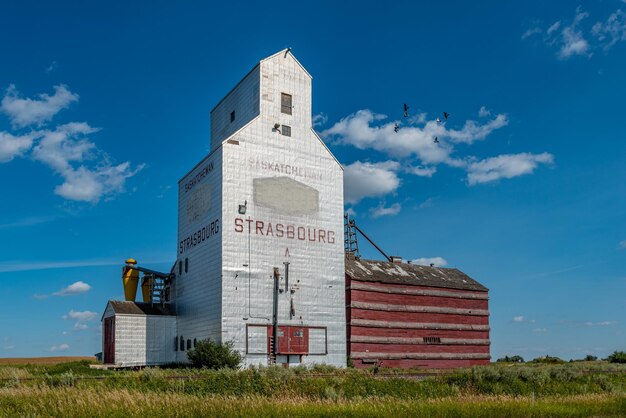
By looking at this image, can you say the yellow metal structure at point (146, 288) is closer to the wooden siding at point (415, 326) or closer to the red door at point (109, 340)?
the red door at point (109, 340)

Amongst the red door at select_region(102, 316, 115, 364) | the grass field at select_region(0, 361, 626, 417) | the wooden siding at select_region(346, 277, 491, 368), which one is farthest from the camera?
the wooden siding at select_region(346, 277, 491, 368)

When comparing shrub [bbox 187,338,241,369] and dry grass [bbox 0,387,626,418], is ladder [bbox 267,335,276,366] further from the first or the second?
dry grass [bbox 0,387,626,418]

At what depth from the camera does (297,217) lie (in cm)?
3903

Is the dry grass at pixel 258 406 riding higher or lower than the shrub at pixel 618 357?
higher

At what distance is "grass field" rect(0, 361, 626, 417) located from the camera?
17234 mm

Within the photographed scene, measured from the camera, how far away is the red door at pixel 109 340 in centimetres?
3906

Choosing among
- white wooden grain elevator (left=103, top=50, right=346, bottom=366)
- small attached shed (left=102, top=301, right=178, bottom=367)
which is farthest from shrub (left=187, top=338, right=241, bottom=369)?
small attached shed (left=102, top=301, right=178, bottom=367)

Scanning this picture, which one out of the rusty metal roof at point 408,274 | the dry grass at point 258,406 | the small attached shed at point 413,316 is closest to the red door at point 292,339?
the small attached shed at point 413,316

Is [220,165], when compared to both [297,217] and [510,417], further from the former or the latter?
[510,417]

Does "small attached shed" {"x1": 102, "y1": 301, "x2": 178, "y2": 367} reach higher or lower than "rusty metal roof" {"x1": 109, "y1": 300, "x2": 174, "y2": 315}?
lower

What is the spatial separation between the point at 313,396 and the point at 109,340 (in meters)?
23.1

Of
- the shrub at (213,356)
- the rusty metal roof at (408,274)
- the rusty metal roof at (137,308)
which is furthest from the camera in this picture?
the rusty metal roof at (408,274)

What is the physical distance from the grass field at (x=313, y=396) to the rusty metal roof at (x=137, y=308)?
1423 centimetres

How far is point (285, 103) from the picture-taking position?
133ft
